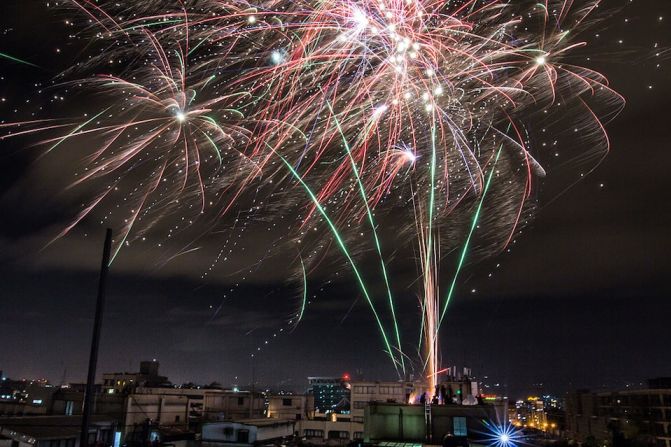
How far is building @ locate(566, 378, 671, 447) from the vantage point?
190 ft

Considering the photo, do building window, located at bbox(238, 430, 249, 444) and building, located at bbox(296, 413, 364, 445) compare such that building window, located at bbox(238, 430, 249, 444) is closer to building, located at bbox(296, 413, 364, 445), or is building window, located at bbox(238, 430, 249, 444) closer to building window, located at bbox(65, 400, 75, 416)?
building, located at bbox(296, 413, 364, 445)

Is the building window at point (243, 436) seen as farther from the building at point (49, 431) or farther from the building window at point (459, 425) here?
the building window at point (459, 425)

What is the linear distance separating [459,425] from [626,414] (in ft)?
185

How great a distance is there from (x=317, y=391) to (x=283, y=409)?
74520mm

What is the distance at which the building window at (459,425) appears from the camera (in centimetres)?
2327

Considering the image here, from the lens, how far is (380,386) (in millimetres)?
54500

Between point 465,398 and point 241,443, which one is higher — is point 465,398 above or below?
above

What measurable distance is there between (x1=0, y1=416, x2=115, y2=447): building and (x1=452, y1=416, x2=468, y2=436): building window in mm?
18981

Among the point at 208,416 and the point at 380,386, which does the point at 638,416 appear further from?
the point at 208,416

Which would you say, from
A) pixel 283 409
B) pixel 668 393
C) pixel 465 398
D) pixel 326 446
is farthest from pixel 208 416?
pixel 668 393

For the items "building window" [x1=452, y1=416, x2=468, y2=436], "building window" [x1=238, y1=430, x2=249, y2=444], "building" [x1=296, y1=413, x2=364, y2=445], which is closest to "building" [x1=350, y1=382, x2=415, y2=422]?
"building" [x1=296, y1=413, x2=364, y2=445]

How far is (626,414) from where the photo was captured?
220ft

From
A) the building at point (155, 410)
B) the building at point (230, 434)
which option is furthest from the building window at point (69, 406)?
the building at point (230, 434)

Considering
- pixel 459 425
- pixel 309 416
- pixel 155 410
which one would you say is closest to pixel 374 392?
pixel 309 416
